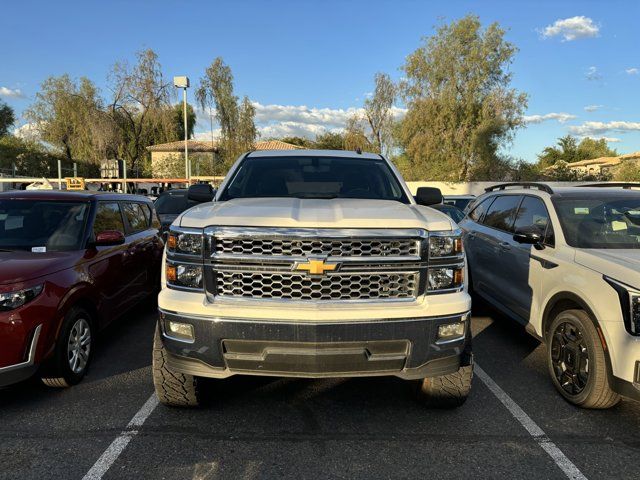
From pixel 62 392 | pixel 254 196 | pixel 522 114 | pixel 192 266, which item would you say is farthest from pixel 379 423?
pixel 522 114

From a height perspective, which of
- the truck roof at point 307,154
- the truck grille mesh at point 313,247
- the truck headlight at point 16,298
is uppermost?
the truck roof at point 307,154

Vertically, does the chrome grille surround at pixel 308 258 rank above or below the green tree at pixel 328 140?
below

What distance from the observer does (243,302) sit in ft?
9.62

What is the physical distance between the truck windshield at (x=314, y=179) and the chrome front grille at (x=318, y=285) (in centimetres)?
127

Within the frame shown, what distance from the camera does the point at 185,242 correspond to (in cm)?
304

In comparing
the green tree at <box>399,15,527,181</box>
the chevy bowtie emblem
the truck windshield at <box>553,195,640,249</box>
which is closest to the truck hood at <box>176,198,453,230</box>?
the chevy bowtie emblem

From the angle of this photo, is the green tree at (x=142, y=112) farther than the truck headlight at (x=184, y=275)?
Yes

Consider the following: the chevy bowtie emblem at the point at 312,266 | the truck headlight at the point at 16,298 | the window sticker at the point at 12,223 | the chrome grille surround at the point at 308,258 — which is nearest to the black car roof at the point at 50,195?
the window sticker at the point at 12,223

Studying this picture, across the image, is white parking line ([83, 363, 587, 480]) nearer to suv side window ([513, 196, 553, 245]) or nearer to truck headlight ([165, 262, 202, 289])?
truck headlight ([165, 262, 202, 289])

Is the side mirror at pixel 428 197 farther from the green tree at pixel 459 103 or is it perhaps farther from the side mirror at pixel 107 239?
the green tree at pixel 459 103

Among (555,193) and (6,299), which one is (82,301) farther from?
(555,193)

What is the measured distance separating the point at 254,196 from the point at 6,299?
2.01 m

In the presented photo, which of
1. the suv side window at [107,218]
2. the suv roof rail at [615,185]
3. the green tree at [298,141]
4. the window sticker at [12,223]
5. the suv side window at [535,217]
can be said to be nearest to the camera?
the window sticker at [12,223]

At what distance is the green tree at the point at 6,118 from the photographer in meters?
43.3
